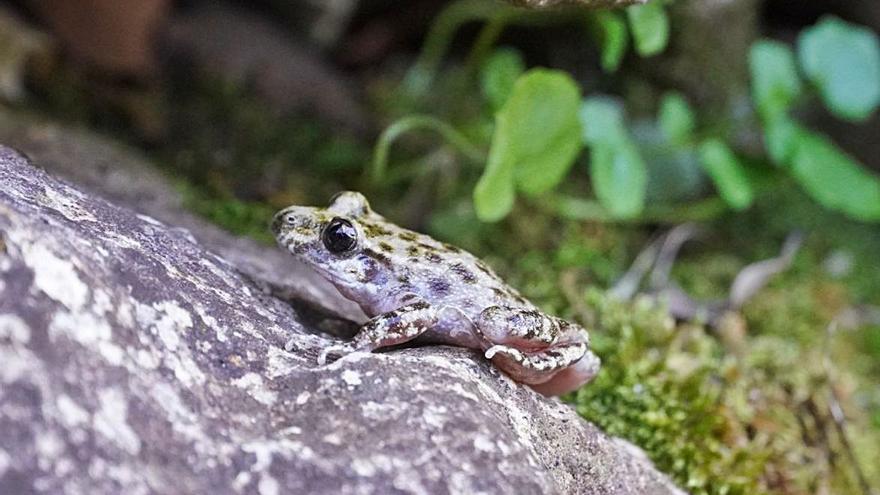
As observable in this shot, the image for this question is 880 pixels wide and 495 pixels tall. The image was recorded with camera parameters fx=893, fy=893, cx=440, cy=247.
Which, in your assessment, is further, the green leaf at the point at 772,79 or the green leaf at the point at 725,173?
the green leaf at the point at 772,79

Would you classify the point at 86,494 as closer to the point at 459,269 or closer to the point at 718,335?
the point at 459,269

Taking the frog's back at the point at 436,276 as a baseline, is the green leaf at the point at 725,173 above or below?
above

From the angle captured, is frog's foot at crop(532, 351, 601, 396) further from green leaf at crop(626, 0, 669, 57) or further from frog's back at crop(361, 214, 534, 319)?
green leaf at crop(626, 0, 669, 57)

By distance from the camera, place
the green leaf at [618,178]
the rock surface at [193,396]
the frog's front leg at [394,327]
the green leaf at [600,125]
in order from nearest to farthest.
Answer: the rock surface at [193,396]
the frog's front leg at [394,327]
the green leaf at [618,178]
the green leaf at [600,125]

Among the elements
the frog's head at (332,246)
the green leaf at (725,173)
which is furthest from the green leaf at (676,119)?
the frog's head at (332,246)

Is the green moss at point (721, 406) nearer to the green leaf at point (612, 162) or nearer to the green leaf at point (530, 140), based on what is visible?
the green leaf at point (612, 162)

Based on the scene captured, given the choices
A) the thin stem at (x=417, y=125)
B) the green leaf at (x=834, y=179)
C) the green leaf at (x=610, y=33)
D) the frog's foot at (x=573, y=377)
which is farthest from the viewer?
the green leaf at (x=834, y=179)

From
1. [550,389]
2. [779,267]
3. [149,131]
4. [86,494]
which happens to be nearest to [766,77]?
[779,267]
